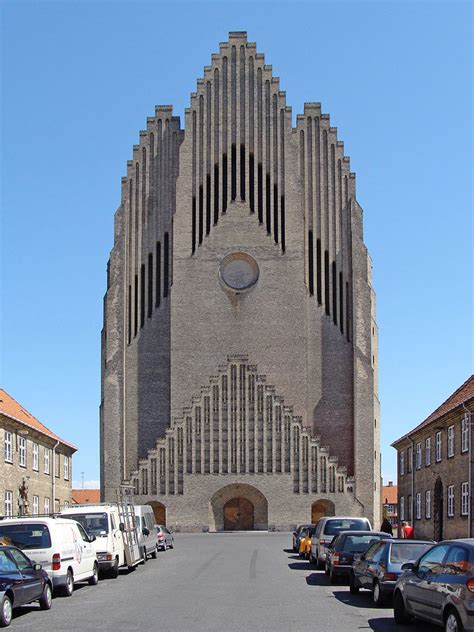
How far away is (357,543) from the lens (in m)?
26.2

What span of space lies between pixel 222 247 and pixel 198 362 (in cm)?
797

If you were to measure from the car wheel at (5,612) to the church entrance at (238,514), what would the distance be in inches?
2084

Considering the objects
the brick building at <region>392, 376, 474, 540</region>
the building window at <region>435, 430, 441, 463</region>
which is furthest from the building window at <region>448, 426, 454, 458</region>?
the building window at <region>435, 430, 441, 463</region>

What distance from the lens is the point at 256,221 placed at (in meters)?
73.7

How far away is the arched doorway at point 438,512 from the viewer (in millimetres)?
46031

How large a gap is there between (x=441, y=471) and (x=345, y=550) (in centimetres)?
2065

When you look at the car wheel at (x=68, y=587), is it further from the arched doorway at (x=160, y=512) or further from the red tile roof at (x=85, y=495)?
the red tile roof at (x=85, y=495)

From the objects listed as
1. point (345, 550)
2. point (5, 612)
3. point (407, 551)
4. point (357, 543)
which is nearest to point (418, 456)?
point (357, 543)

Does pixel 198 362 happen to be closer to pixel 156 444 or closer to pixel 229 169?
pixel 156 444

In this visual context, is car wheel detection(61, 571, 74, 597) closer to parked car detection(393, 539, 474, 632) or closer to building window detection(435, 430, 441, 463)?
parked car detection(393, 539, 474, 632)

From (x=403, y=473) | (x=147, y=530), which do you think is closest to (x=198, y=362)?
(x=403, y=473)

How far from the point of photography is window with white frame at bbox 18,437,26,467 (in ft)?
148

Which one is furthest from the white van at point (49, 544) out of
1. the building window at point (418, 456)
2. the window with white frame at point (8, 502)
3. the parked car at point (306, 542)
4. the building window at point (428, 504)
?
the building window at point (418, 456)

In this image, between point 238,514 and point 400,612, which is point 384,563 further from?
point 238,514
